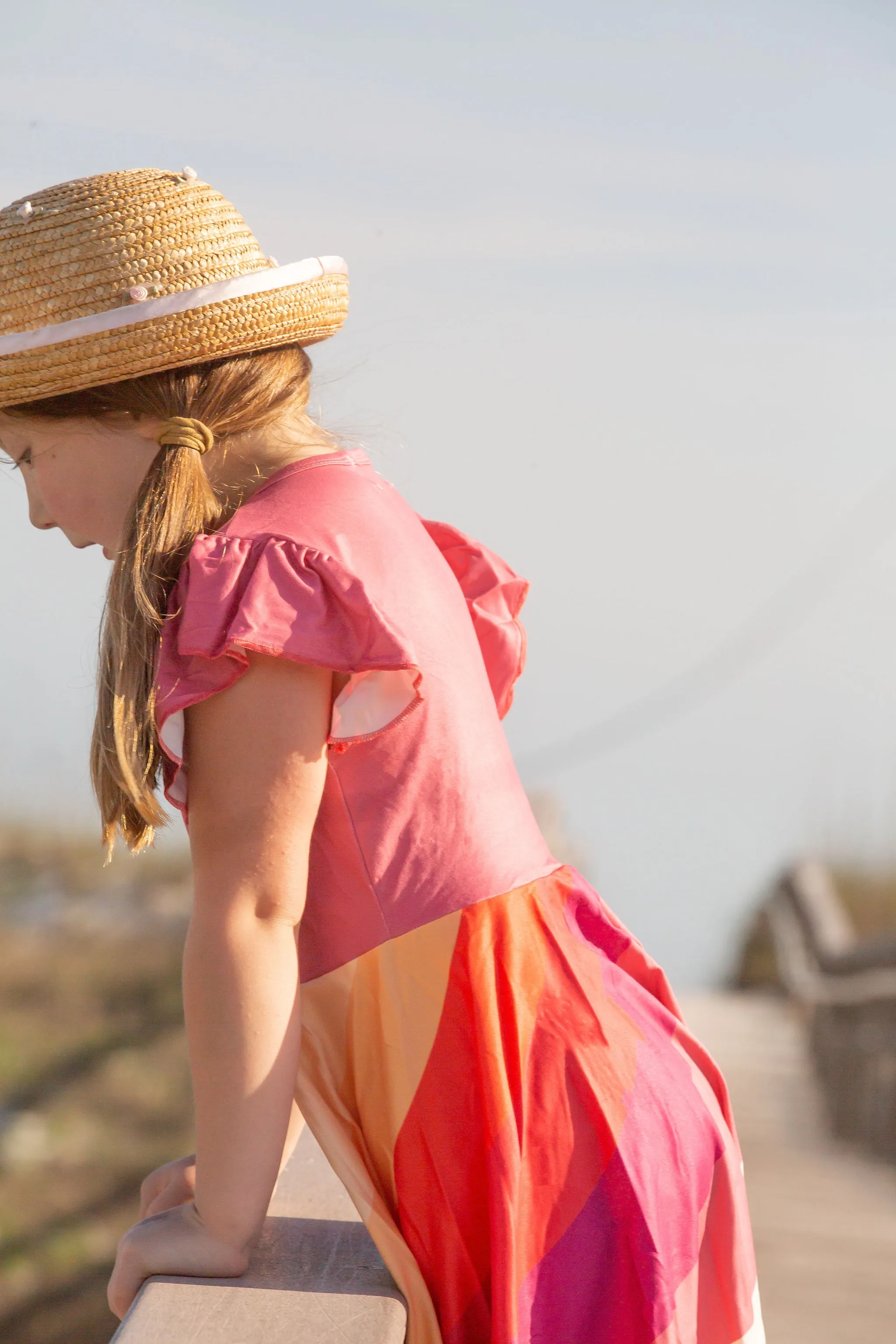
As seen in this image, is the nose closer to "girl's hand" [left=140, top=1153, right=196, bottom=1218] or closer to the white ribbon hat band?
the white ribbon hat band

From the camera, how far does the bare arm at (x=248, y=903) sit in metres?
0.86

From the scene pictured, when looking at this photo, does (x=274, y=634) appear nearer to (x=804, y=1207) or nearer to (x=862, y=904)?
(x=804, y=1207)

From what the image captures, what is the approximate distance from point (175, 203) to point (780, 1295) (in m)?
3.17

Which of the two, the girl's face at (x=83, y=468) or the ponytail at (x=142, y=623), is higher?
the girl's face at (x=83, y=468)

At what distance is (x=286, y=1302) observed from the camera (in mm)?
902

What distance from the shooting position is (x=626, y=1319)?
91 centimetres

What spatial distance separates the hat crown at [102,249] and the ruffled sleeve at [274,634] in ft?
0.66

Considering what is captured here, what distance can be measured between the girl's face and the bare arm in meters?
0.20

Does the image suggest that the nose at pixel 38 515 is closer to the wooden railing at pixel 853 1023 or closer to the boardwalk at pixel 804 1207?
the boardwalk at pixel 804 1207

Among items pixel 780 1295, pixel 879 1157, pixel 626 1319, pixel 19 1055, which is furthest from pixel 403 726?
pixel 19 1055

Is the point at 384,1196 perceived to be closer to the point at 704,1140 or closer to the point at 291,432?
the point at 704,1140

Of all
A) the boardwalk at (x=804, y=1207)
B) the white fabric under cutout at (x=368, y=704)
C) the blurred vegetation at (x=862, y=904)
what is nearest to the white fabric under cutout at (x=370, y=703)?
the white fabric under cutout at (x=368, y=704)

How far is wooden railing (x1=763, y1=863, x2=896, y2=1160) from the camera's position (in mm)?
4461

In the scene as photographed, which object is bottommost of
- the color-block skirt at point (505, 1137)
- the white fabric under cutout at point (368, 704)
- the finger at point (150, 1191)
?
the finger at point (150, 1191)
